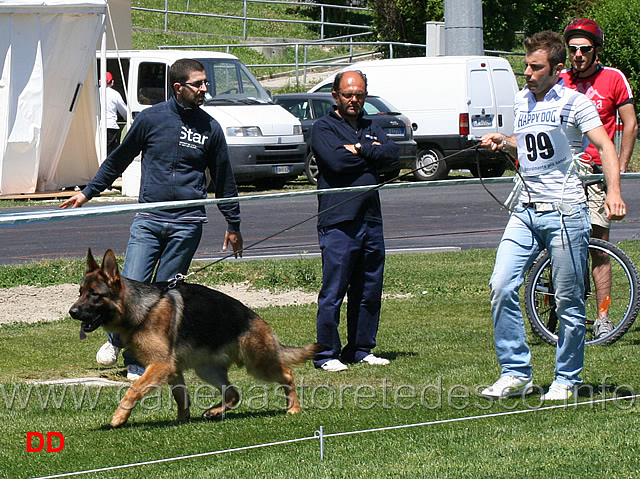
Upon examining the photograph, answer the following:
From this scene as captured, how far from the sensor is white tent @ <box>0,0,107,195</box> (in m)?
18.2

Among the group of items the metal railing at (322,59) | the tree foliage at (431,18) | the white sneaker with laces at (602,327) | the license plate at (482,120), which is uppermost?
the tree foliage at (431,18)

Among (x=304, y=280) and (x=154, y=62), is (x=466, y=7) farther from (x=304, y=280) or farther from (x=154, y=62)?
(x=304, y=280)

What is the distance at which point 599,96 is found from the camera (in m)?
7.93

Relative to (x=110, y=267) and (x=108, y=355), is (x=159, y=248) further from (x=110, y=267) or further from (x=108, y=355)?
(x=110, y=267)

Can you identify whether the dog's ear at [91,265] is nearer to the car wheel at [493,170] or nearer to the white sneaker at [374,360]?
the white sneaker at [374,360]

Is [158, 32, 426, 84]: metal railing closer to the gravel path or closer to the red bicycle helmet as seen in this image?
the gravel path

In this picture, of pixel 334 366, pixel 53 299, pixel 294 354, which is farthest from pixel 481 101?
pixel 294 354

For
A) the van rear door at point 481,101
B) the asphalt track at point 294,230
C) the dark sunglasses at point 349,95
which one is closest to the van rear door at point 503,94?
the van rear door at point 481,101

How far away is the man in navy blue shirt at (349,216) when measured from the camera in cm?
728

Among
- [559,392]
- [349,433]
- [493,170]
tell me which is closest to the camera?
[349,433]

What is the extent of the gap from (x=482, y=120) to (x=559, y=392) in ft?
58.2

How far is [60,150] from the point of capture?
774 inches

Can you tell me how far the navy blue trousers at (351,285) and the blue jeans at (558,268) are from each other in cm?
147

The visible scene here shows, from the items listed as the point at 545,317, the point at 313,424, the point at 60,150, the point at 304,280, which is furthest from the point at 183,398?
the point at 60,150
